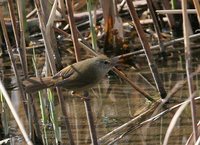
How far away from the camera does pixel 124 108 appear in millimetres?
4199

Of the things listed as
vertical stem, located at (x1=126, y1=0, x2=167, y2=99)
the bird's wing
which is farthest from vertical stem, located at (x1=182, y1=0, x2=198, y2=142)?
vertical stem, located at (x1=126, y1=0, x2=167, y2=99)

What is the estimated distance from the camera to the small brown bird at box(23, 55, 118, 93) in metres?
2.80

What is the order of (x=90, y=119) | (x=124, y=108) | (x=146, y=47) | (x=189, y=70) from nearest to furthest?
(x=189, y=70) → (x=90, y=119) → (x=146, y=47) → (x=124, y=108)

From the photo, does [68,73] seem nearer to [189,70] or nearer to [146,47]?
[189,70]

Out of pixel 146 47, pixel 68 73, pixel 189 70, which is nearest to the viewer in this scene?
pixel 189 70

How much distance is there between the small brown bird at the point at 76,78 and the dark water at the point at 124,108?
76cm

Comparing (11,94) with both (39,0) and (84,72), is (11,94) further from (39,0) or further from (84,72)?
(84,72)

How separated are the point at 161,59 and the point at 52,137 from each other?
154 cm

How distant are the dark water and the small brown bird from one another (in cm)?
76

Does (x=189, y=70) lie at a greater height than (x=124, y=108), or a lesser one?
greater

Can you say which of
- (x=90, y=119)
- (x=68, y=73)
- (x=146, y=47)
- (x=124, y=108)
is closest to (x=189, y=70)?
(x=90, y=119)

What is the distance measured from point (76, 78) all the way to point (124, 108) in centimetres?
142

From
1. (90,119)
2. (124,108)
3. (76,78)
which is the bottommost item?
(124,108)

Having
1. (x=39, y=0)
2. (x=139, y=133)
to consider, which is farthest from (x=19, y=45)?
(x=139, y=133)
